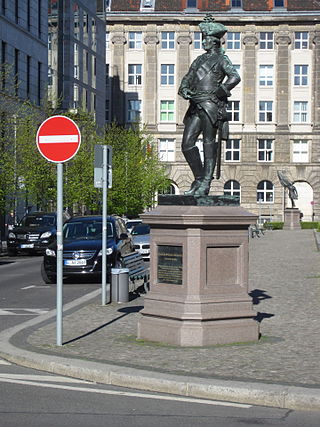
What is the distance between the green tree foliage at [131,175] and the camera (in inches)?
2399

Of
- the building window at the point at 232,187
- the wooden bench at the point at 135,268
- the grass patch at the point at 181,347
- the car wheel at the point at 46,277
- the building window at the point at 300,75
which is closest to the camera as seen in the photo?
the grass patch at the point at 181,347

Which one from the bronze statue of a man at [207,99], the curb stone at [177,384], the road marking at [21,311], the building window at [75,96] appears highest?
the building window at [75,96]

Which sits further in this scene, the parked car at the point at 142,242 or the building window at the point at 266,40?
A: the building window at the point at 266,40

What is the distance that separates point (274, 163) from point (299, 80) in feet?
26.3

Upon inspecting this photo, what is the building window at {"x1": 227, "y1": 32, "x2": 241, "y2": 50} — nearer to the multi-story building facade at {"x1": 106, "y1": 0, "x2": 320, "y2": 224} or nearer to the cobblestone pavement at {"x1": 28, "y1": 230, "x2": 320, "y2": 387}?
the multi-story building facade at {"x1": 106, "y1": 0, "x2": 320, "y2": 224}

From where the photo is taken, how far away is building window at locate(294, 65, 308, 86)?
86125 mm

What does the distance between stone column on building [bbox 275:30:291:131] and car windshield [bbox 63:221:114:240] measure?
63.7 metres

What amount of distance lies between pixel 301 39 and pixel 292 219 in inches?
775

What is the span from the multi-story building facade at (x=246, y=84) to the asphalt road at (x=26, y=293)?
59.5 meters

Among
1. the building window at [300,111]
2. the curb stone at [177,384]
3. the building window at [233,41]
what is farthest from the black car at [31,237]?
the building window at [233,41]

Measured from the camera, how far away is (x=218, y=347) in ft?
35.9

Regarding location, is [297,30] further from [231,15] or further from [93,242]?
[93,242]

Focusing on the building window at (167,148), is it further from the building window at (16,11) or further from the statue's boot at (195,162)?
the statue's boot at (195,162)

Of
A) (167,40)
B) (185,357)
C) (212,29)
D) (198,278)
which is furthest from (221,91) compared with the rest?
(167,40)
